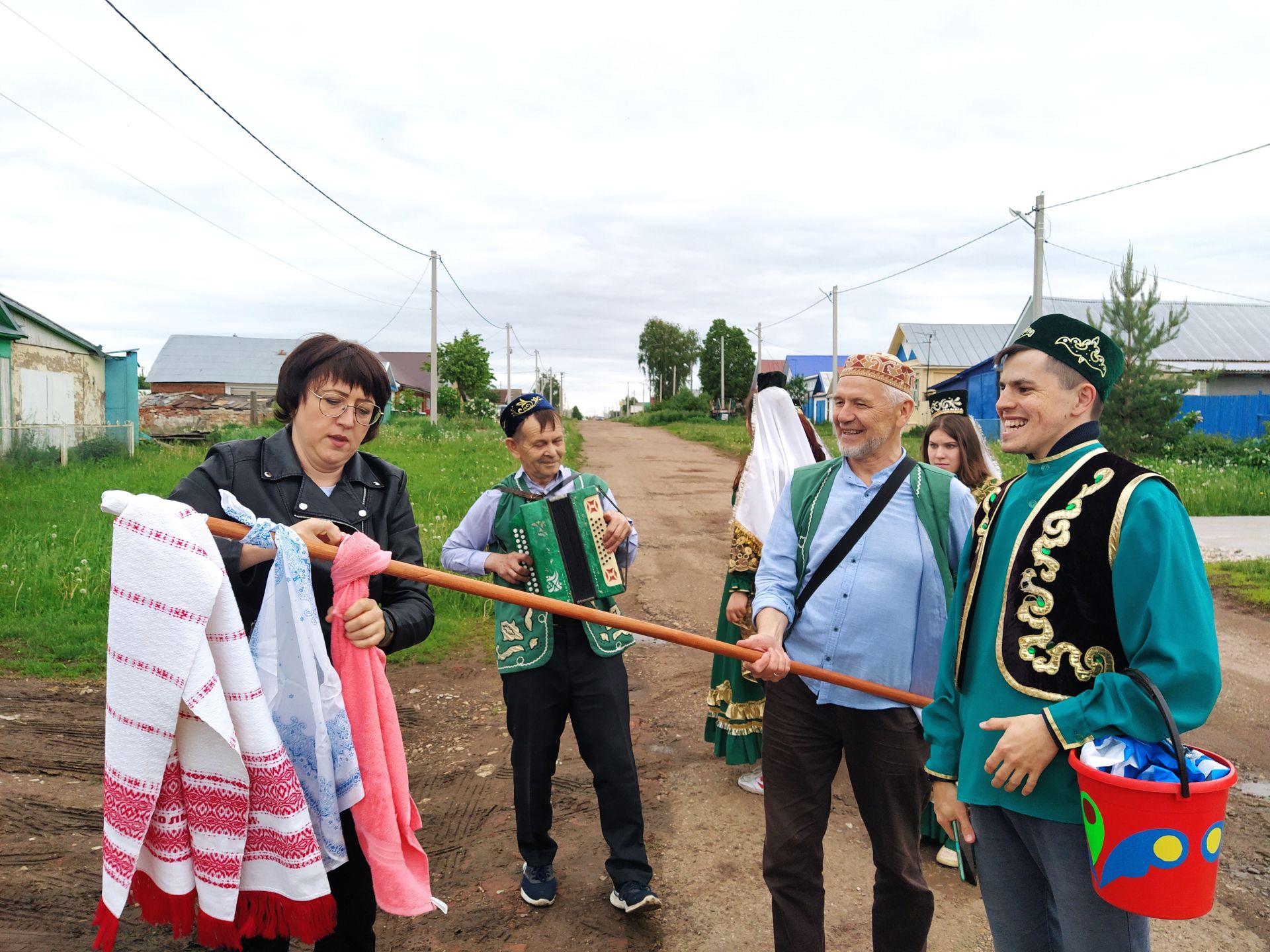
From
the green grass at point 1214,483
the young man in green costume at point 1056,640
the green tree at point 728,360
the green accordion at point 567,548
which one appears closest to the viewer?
the young man in green costume at point 1056,640

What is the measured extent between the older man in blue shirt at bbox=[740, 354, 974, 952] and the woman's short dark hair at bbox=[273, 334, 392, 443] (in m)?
1.49

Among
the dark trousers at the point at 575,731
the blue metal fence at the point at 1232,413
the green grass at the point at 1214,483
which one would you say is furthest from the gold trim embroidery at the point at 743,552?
the blue metal fence at the point at 1232,413

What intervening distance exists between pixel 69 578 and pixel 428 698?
170 inches

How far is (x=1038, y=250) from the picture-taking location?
1533cm

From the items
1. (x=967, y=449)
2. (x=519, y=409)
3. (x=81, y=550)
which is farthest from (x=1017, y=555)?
(x=81, y=550)

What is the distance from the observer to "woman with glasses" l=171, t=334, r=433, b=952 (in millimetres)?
2457

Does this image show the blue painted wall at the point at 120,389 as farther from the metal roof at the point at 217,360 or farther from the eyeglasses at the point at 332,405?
the metal roof at the point at 217,360

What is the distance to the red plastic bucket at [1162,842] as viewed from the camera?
1.71 m

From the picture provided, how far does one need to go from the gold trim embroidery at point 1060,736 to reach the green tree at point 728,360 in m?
64.1

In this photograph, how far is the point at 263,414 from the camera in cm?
3188

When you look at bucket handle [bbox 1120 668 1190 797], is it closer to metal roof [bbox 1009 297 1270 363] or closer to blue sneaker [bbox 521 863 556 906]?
blue sneaker [bbox 521 863 556 906]

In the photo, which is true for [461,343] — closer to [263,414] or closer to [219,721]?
[263,414]

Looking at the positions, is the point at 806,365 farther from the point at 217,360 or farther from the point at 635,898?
the point at 635,898

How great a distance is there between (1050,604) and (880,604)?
0.85 meters
